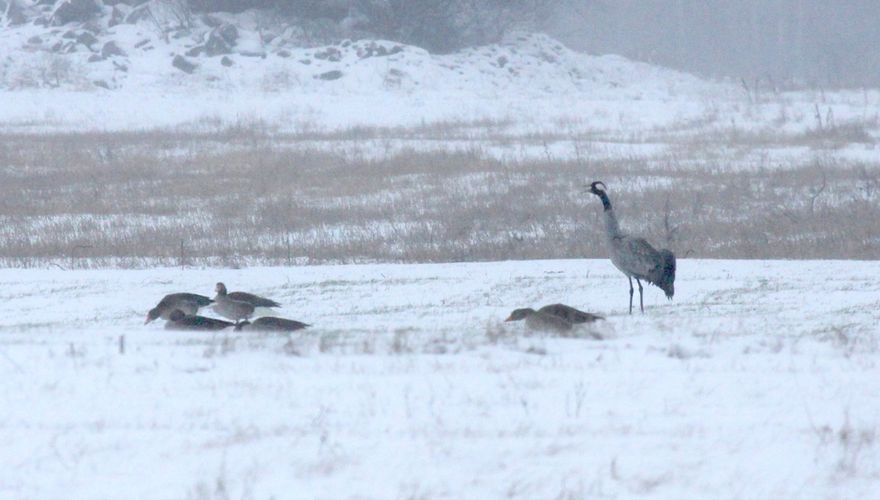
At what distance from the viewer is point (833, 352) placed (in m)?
6.77

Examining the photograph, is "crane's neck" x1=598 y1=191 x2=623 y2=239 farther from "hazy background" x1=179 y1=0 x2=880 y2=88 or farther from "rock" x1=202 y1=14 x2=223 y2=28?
"hazy background" x1=179 y1=0 x2=880 y2=88

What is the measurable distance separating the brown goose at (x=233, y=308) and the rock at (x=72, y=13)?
3790 centimetres

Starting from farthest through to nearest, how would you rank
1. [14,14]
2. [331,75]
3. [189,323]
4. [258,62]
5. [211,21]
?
[14,14] → [211,21] → [258,62] → [331,75] → [189,323]

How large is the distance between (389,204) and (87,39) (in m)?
26.5

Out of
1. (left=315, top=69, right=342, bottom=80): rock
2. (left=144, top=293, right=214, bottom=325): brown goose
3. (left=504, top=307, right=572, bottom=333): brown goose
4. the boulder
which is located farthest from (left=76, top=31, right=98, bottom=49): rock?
(left=504, top=307, right=572, bottom=333): brown goose

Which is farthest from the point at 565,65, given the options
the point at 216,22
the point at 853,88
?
the point at 216,22

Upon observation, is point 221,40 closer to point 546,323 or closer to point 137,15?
point 137,15

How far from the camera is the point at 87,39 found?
41.8 metres

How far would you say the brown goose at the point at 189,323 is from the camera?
8.17 m

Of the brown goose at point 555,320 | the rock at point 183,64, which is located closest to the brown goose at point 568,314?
the brown goose at point 555,320

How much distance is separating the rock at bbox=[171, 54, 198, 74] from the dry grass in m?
12.1

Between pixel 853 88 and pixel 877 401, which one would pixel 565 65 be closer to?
pixel 853 88

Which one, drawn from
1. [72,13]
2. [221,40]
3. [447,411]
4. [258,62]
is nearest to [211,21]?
[221,40]

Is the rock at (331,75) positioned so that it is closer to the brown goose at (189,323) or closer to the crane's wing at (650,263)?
the crane's wing at (650,263)
